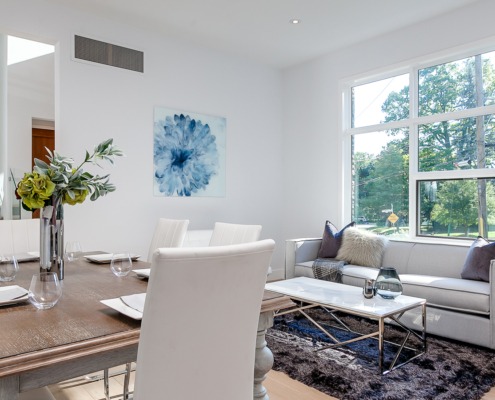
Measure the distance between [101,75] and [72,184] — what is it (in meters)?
2.65

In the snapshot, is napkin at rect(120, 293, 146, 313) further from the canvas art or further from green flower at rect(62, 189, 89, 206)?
the canvas art

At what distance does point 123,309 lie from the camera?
3.97 feet

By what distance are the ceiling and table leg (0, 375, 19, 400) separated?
355 cm

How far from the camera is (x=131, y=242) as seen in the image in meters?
4.17

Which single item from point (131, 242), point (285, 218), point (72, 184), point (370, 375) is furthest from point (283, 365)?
point (285, 218)

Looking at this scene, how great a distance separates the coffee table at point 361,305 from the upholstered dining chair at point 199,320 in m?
1.45

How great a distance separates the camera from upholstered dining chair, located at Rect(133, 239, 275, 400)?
2.88ft

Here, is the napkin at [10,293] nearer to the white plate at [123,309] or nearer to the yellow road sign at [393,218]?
the white plate at [123,309]

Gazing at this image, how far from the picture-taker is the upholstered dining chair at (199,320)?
88 cm

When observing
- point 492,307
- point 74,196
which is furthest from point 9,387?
point 492,307

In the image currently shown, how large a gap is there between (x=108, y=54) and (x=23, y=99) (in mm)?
2633

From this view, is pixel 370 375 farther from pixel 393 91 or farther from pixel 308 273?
pixel 393 91

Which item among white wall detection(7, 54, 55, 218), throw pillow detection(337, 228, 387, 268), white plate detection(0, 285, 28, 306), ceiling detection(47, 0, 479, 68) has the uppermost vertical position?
ceiling detection(47, 0, 479, 68)

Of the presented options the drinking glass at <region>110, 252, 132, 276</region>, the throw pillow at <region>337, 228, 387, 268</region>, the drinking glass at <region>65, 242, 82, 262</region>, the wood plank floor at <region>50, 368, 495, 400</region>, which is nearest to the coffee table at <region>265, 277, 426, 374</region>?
the wood plank floor at <region>50, 368, 495, 400</region>
